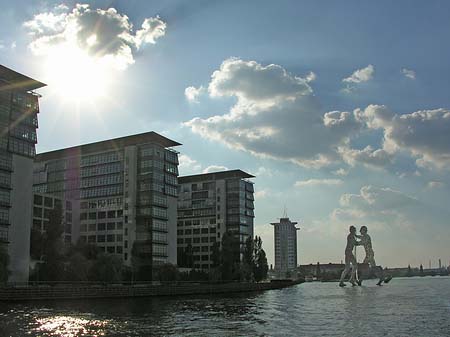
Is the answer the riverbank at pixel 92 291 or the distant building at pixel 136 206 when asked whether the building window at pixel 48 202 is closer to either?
the distant building at pixel 136 206

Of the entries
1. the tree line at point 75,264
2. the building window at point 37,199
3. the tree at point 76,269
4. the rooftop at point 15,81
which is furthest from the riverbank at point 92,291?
the rooftop at point 15,81

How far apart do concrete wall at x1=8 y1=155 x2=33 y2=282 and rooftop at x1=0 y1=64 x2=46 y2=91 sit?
1745cm

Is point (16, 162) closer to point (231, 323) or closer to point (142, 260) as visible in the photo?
point (142, 260)

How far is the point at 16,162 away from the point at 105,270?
35.3m

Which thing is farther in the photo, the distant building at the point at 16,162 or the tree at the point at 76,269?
the distant building at the point at 16,162

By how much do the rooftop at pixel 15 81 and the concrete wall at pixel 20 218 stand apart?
57.3 ft

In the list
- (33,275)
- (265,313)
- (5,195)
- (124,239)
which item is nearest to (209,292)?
(124,239)

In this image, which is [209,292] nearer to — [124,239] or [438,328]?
[124,239]

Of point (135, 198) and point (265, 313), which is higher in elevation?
point (135, 198)

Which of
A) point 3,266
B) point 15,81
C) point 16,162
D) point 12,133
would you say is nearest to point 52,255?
point 3,266

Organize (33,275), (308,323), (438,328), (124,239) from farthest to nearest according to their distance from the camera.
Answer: (124,239)
(33,275)
(308,323)
(438,328)

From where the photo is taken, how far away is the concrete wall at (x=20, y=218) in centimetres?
13640

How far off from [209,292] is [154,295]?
28.4 meters

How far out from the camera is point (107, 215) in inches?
7653
